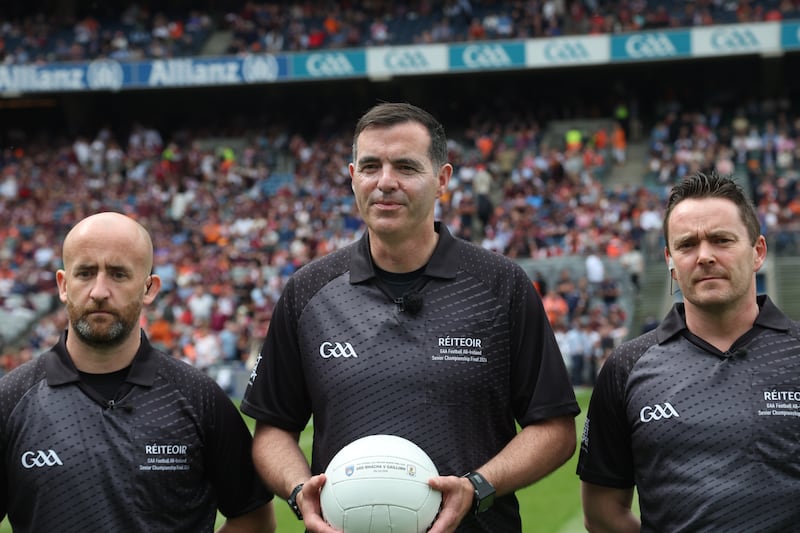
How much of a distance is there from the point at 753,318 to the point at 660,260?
17.6 m

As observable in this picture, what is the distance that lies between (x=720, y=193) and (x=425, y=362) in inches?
47.3

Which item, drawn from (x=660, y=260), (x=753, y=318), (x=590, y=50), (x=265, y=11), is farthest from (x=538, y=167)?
(x=753, y=318)

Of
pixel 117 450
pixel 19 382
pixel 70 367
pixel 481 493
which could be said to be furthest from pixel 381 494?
pixel 19 382

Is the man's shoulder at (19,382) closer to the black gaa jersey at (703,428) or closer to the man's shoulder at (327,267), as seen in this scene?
the man's shoulder at (327,267)

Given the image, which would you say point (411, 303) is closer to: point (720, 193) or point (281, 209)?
point (720, 193)

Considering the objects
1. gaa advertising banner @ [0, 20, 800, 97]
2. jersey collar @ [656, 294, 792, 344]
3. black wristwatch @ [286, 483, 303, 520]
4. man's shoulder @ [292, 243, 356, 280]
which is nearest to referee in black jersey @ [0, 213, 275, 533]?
black wristwatch @ [286, 483, 303, 520]

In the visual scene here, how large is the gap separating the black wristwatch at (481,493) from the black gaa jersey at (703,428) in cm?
63

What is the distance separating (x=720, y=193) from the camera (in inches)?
162

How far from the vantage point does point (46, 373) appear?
161 inches

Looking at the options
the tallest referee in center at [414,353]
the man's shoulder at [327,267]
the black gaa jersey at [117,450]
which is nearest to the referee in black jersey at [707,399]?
the tallest referee in center at [414,353]

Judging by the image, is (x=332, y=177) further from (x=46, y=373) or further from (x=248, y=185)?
(x=46, y=373)

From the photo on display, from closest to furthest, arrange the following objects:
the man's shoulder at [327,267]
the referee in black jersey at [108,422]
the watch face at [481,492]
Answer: the watch face at [481,492] < the referee in black jersey at [108,422] < the man's shoulder at [327,267]

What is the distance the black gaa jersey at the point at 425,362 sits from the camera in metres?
4.02

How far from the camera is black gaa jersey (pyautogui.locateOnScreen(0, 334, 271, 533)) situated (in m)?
3.96
